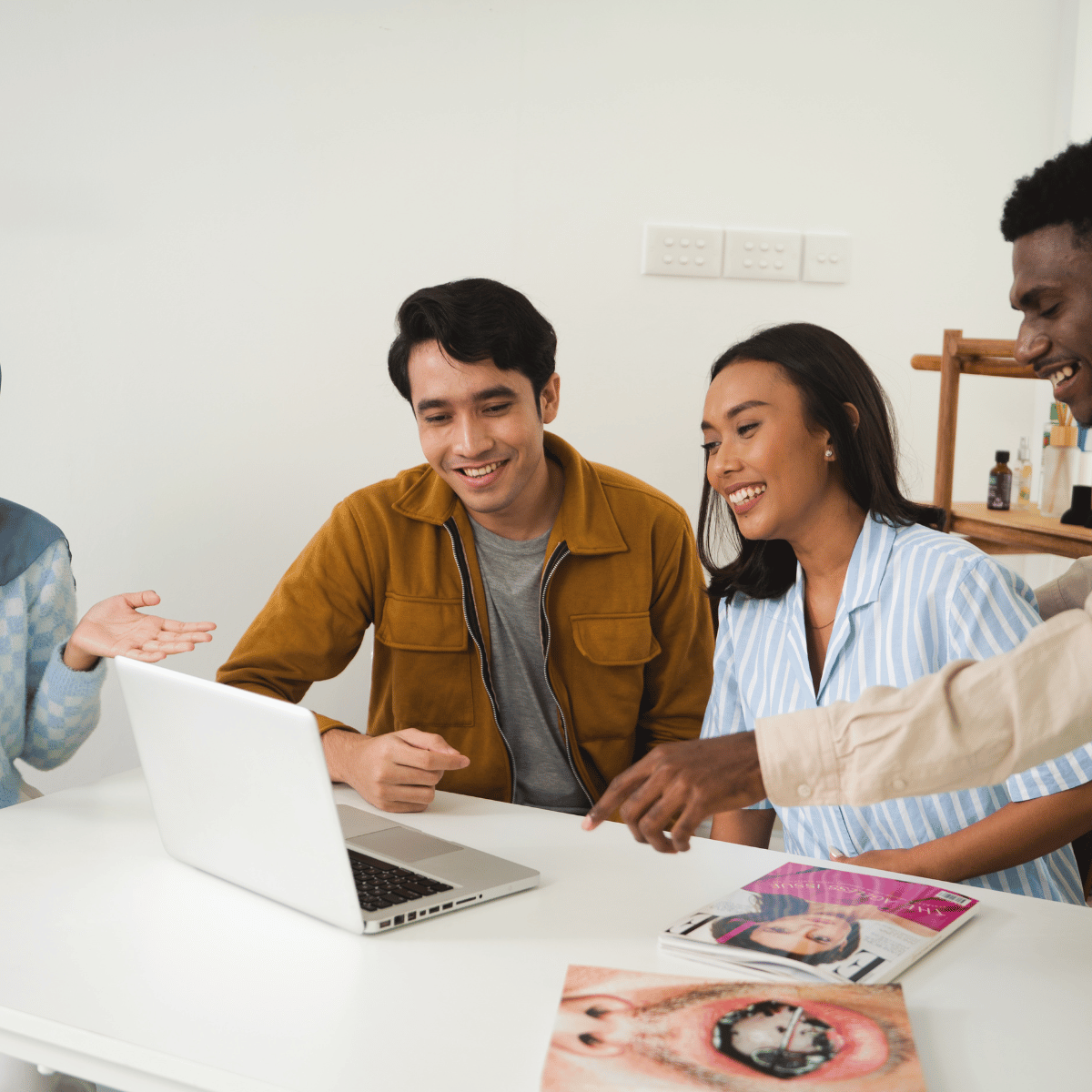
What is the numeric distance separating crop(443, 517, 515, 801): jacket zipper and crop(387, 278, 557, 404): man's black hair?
280mm

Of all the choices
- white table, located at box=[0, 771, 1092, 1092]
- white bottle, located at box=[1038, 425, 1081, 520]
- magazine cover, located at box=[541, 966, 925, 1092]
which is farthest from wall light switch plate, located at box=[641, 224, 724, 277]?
magazine cover, located at box=[541, 966, 925, 1092]

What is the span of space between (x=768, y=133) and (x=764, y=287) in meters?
0.34

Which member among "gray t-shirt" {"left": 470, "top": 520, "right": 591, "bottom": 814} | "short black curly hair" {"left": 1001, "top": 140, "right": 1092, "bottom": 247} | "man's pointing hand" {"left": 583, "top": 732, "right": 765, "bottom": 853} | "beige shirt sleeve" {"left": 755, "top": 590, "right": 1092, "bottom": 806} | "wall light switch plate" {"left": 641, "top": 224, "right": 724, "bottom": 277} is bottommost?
"gray t-shirt" {"left": 470, "top": 520, "right": 591, "bottom": 814}

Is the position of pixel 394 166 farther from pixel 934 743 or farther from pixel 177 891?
pixel 934 743

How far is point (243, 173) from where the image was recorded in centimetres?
242

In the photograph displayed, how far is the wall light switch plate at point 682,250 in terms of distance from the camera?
2.56m

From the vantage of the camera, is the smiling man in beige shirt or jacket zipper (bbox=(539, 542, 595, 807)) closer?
the smiling man in beige shirt

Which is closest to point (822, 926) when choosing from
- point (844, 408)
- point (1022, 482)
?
point (844, 408)

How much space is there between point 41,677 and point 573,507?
820 millimetres

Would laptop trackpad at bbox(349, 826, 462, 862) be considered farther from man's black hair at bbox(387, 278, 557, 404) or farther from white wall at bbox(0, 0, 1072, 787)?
white wall at bbox(0, 0, 1072, 787)

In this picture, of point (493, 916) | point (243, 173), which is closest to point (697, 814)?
point (493, 916)

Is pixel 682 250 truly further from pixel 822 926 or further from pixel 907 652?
pixel 822 926

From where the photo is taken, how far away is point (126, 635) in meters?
1.49

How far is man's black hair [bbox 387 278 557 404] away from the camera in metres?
1.70
